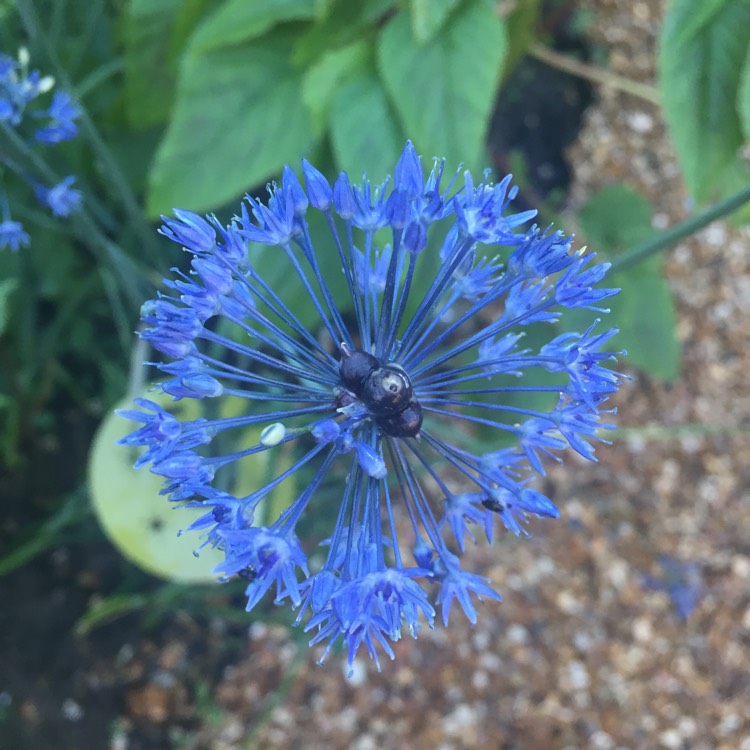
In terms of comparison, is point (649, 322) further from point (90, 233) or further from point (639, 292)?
point (90, 233)

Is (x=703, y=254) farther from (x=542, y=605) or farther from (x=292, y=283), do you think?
(x=292, y=283)

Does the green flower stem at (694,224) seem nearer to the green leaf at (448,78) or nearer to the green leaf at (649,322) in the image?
the green leaf at (448,78)

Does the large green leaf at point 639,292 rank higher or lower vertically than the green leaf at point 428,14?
lower

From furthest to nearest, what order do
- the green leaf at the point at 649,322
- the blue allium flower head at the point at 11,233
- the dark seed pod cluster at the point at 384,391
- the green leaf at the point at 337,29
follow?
→ 1. the green leaf at the point at 649,322
2. the green leaf at the point at 337,29
3. the blue allium flower head at the point at 11,233
4. the dark seed pod cluster at the point at 384,391

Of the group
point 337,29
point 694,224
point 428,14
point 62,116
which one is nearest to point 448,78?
point 428,14

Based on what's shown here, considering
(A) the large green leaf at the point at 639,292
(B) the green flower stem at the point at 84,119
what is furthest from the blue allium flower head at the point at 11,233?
(A) the large green leaf at the point at 639,292

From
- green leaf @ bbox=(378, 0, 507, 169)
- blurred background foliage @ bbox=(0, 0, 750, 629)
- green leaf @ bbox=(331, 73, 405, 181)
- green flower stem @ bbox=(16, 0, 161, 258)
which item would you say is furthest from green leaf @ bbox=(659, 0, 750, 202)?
green flower stem @ bbox=(16, 0, 161, 258)

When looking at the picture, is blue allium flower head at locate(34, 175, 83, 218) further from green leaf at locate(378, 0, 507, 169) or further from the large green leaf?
the large green leaf
